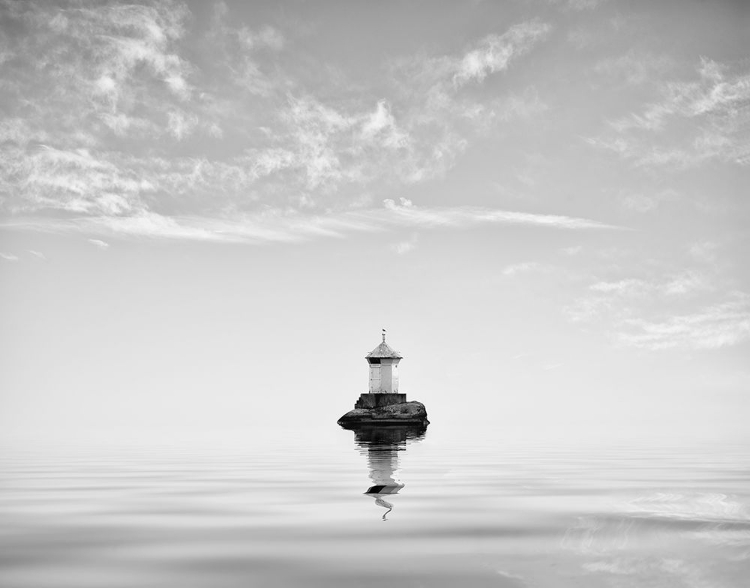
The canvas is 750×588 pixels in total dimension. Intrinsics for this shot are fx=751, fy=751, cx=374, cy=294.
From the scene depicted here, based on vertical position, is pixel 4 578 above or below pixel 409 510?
below

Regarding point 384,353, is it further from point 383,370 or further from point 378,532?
point 378,532

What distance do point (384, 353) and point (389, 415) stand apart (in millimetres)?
6377

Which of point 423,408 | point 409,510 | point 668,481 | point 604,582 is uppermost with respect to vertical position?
point 423,408

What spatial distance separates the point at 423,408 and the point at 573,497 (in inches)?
2364

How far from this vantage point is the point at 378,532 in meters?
11.6

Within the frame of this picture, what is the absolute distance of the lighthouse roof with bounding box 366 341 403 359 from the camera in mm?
75137

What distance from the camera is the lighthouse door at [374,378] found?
75.0m

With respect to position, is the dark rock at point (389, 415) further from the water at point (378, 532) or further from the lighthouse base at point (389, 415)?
the water at point (378, 532)

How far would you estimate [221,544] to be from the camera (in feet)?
35.4

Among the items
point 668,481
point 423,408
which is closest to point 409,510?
point 668,481

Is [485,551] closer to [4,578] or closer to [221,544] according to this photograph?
[221,544]

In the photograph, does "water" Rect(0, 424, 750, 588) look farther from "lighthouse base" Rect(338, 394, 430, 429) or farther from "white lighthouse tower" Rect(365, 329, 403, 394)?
"white lighthouse tower" Rect(365, 329, 403, 394)

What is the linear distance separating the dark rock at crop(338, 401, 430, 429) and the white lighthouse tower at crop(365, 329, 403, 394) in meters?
1.83

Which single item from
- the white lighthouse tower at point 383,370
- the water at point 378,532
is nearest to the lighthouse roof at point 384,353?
the white lighthouse tower at point 383,370
